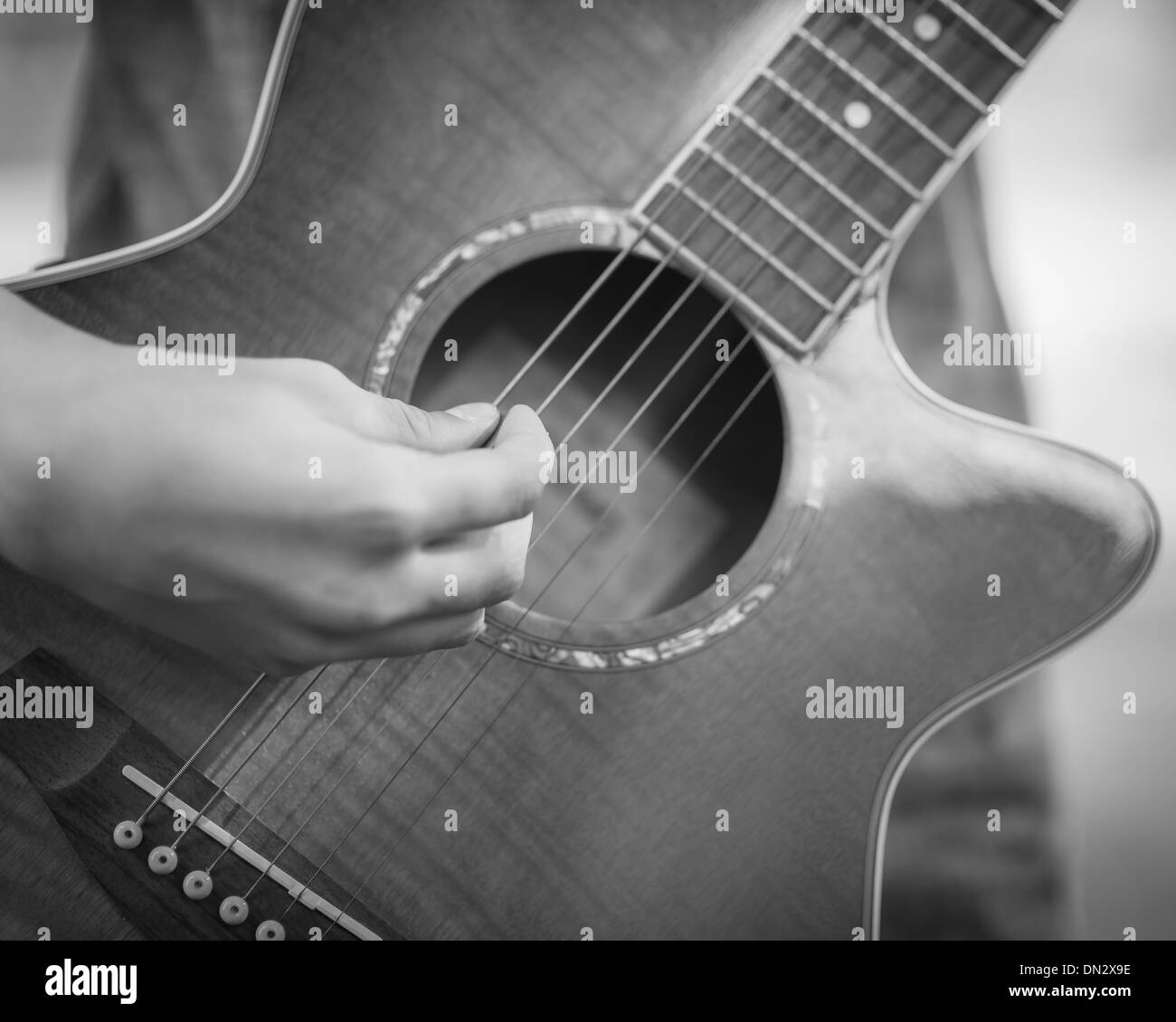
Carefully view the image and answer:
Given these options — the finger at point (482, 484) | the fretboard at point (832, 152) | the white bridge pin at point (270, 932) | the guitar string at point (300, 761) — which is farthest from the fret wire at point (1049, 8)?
the white bridge pin at point (270, 932)

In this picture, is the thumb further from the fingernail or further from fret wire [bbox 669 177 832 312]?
fret wire [bbox 669 177 832 312]

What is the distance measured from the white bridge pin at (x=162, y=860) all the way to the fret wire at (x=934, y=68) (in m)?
0.62

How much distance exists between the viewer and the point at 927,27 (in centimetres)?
57

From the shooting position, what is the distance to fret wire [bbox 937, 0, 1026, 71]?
1.84 ft

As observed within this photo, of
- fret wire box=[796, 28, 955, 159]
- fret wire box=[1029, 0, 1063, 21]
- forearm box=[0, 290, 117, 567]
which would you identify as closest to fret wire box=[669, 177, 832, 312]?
fret wire box=[796, 28, 955, 159]

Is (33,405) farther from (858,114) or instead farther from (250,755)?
(858,114)

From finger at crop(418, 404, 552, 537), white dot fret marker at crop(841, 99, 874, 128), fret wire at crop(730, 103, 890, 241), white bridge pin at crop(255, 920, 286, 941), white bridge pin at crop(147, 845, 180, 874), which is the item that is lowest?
white bridge pin at crop(255, 920, 286, 941)

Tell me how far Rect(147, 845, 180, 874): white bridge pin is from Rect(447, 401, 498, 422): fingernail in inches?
10.6

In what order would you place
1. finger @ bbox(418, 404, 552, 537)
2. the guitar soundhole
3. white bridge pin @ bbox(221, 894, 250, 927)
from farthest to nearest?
the guitar soundhole
white bridge pin @ bbox(221, 894, 250, 927)
finger @ bbox(418, 404, 552, 537)

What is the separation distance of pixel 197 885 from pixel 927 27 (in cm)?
64

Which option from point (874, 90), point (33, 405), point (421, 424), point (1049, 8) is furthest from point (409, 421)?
point (1049, 8)
